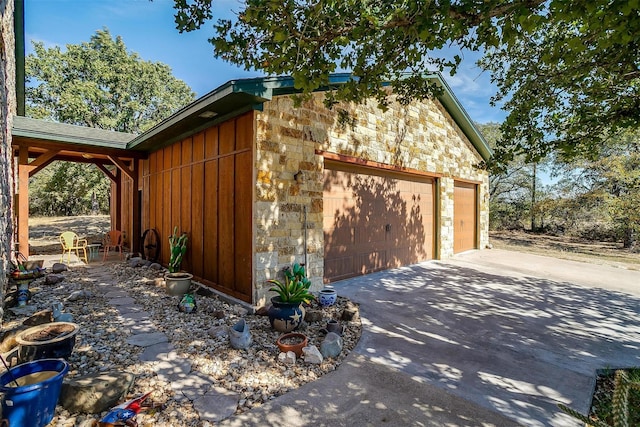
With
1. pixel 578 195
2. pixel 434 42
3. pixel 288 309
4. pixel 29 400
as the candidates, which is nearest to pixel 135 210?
pixel 288 309

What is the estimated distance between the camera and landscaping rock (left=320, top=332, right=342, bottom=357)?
334 cm

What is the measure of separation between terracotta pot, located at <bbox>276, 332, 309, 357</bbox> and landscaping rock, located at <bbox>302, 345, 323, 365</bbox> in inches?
3.6

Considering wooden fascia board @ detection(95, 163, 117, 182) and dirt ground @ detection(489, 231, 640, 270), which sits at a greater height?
wooden fascia board @ detection(95, 163, 117, 182)

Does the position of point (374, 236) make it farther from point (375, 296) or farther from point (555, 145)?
point (555, 145)

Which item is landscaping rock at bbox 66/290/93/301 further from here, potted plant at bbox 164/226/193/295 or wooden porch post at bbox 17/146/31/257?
wooden porch post at bbox 17/146/31/257

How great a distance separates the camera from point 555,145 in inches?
166

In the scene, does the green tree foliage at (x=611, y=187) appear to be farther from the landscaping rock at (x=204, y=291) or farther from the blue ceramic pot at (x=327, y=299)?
the landscaping rock at (x=204, y=291)

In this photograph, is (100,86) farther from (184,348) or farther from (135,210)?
(184,348)

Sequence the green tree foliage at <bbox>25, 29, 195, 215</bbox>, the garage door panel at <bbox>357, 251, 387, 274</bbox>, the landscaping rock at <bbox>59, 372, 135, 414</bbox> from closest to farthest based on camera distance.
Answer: the landscaping rock at <bbox>59, 372, 135, 414</bbox> → the garage door panel at <bbox>357, 251, 387, 274</bbox> → the green tree foliage at <bbox>25, 29, 195, 215</bbox>

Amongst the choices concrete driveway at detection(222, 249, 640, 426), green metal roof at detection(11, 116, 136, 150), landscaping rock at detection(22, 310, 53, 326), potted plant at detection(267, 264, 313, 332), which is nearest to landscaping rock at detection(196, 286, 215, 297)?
Answer: potted plant at detection(267, 264, 313, 332)

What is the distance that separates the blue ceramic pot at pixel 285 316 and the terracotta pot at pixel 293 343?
0.38m

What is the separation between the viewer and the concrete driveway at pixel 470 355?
2479 mm

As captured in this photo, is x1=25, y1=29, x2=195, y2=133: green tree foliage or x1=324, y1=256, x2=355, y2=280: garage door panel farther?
x1=25, y1=29, x2=195, y2=133: green tree foliage

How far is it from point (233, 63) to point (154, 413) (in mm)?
3401
